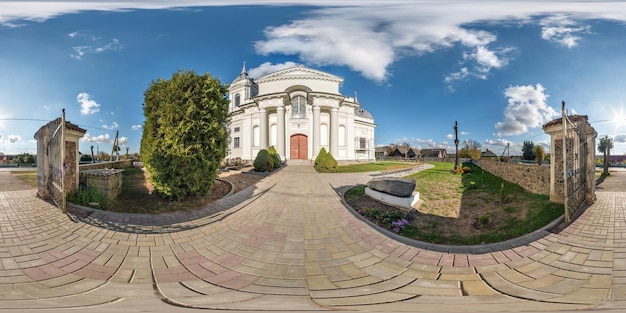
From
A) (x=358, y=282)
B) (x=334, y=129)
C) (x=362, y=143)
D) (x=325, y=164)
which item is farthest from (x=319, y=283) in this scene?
(x=362, y=143)

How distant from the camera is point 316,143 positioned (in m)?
17.3

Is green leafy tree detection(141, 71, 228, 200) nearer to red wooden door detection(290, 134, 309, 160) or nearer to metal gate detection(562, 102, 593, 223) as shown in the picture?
metal gate detection(562, 102, 593, 223)

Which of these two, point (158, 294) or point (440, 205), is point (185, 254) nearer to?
point (158, 294)

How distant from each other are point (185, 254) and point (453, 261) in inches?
141

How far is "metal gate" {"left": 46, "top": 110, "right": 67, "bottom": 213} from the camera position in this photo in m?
4.66

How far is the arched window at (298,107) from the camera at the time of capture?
58.3 ft

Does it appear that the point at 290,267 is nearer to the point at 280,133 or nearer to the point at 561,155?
the point at 561,155

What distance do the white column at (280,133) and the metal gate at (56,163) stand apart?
1246 centimetres

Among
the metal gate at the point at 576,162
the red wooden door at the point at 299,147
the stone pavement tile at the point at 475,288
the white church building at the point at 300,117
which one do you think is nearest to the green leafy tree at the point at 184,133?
the stone pavement tile at the point at 475,288

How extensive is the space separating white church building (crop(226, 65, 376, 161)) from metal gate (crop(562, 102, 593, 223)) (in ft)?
43.6

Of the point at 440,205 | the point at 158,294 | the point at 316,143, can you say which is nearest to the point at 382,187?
the point at 440,205

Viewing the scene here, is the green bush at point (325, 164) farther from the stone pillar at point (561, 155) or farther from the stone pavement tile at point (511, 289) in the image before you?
the stone pavement tile at point (511, 289)

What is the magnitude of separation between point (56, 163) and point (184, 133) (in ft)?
8.13

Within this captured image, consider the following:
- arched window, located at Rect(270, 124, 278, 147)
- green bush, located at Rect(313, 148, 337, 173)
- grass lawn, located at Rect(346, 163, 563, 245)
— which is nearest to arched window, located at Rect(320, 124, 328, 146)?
arched window, located at Rect(270, 124, 278, 147)
